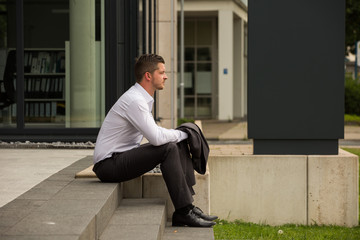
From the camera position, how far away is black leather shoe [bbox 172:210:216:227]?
5.48 metres

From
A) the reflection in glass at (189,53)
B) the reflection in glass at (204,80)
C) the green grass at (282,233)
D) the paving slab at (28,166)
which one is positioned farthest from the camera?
the reflection in glass at (189,53)

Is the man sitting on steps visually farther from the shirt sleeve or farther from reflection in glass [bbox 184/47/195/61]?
reflection in glass [bbox 184/47/195/61]

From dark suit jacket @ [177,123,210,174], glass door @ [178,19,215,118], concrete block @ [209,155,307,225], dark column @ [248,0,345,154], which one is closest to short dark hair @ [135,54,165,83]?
dark suit jacket @ [177,123,210,174]

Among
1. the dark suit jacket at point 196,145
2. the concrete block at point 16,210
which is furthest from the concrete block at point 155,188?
the concrete block at point 16,210

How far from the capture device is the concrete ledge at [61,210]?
145 inches

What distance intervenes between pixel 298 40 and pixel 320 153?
1330mm

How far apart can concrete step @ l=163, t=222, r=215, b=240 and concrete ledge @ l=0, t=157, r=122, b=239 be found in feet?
1.53

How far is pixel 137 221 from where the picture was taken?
16.5 feet

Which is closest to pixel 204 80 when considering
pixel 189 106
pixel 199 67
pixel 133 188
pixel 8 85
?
pixel 199 67

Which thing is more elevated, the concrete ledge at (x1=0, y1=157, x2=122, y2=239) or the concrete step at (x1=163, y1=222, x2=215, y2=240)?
the concrete ledge at (x1=0, y1=157, x2=122, y2=239)

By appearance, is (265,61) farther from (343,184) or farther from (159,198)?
(159,198)

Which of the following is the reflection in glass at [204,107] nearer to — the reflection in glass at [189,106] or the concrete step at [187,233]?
the reflection in glass at [189,106]

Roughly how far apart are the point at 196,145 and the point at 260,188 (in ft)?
9.03

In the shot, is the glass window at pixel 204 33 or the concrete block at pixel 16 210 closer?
the concrete block at pixel 16 210
